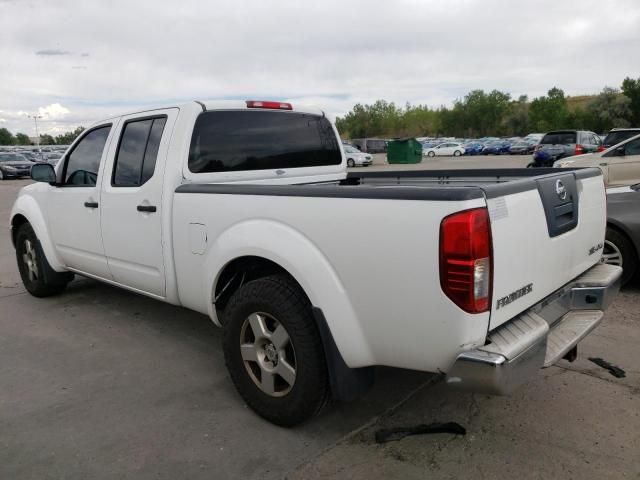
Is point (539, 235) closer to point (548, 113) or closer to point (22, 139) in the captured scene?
point (548, 113)

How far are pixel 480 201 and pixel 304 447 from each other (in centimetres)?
163

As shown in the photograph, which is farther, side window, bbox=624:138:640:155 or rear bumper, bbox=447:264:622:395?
side window, bbox=624:138:640:155

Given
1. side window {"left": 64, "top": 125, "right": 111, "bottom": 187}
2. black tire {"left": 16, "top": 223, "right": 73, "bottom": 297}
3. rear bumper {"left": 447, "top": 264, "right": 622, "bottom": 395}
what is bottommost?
black tire {"left": 16, "top": 223, "right": 73, "bottom": 297}

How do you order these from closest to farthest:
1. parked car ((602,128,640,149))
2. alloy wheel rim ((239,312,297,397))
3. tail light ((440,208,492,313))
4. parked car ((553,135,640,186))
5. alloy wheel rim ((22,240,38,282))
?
1. tail light ((440,208,492,313))
2. alloy wheel rim ((239,312,297,397))
3. alloy wheel rim ((22,240,38,282))
4. parked car ((553,135,640,186))
5. parked car ((602,128,640,149))

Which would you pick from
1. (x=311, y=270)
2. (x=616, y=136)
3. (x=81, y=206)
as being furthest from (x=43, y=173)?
(x=616, y=136)

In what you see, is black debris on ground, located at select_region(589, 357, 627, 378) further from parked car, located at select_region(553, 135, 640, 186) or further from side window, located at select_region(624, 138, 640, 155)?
side window, located at select_region(624, 138, 640, 155)

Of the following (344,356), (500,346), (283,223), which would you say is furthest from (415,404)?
(283,223)

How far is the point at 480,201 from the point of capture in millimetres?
2252

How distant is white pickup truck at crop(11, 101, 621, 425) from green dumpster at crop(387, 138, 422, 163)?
3466 centimetres

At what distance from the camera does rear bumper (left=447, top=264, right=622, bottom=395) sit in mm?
2264

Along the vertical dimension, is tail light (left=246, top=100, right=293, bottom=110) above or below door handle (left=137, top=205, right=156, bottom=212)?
above

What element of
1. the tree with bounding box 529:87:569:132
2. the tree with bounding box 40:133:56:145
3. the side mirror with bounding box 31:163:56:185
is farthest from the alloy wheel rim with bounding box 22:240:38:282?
the tree with bounding box 40:133:56:145

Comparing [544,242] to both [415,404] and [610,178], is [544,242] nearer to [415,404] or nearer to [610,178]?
[415,404]

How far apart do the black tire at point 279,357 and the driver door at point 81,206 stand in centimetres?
183
